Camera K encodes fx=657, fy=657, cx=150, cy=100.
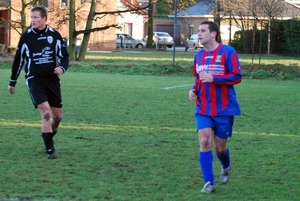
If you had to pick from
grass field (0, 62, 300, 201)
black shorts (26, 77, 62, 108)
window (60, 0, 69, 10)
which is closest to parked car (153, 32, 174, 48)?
window (60, 0, 69, 10)

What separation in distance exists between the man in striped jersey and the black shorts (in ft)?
8.51

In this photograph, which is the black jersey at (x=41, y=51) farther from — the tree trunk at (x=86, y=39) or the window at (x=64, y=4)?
the window at (x=64, y=4)

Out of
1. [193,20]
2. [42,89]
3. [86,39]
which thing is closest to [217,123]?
[42,89]

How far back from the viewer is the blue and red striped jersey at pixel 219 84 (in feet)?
21.5

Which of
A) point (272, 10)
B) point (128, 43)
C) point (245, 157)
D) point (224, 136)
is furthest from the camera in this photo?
point (128, 43)

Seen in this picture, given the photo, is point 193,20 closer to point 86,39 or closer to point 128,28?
point 128,28

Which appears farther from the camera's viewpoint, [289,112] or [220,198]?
[289,112]

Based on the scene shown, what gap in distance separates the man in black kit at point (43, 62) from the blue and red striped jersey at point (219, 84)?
7.95ft

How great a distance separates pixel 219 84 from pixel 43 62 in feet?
9.26

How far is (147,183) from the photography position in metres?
7.03

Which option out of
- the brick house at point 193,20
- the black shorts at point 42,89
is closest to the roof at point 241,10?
the brick house at point 193,20

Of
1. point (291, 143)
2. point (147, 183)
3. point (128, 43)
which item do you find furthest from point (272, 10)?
point (147, 183)

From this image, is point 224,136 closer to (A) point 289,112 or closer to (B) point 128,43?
(A) point 289,112

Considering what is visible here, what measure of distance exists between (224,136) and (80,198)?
5.24 feet
